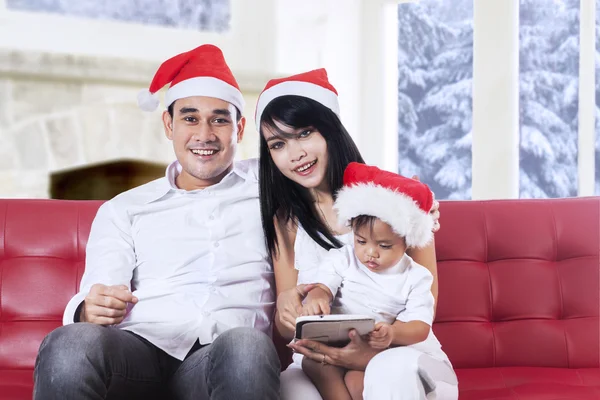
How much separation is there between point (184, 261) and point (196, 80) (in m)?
0.47

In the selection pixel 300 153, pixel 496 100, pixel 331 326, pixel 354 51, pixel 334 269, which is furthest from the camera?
pixel 354 51

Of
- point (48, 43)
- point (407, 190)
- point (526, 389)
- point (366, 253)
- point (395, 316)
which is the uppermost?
point (48, 43)

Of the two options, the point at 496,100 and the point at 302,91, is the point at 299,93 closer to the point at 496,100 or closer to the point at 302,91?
the point at 302,91

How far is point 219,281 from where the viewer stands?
1883mm

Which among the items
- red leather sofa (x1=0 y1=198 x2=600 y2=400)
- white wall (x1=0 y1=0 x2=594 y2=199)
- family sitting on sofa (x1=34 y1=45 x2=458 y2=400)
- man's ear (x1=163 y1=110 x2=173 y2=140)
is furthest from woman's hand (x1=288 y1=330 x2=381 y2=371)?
white wall (x1=0 y1=0 x2=594 y2=199)

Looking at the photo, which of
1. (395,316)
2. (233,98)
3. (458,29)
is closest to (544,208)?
(395,316)

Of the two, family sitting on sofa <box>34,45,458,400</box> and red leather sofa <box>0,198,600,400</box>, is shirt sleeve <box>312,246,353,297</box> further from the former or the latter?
red leather sofa <box>0,198,600,400</box>

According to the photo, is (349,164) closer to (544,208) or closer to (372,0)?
(544,208)

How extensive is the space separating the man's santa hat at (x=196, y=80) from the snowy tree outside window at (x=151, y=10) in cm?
211

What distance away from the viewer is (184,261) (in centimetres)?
191

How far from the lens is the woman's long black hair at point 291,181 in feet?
6.17

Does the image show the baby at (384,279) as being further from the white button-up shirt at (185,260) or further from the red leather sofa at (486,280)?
the red leather sofa at (486,280)

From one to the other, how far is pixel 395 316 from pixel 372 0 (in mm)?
3239

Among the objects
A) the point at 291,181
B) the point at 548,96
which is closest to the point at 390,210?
the point at 291,181
